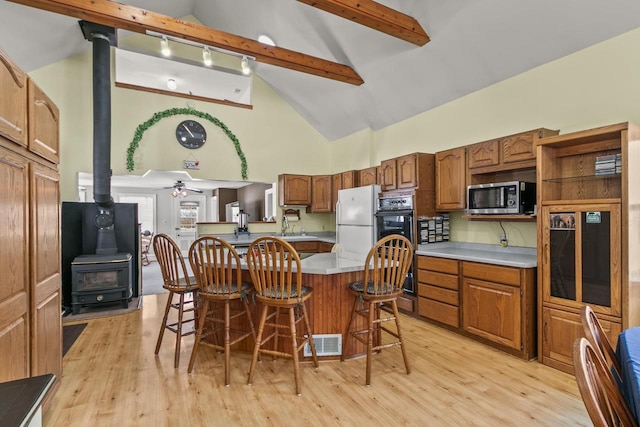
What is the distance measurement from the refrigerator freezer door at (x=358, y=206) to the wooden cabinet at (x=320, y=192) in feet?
2.98

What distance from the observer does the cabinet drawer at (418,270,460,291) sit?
11.3 ft

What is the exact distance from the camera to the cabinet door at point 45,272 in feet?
5.90

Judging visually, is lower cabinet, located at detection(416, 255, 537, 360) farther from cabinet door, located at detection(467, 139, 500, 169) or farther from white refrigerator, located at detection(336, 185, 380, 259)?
cabinet door, located at detection(467, 139, 500, 169)

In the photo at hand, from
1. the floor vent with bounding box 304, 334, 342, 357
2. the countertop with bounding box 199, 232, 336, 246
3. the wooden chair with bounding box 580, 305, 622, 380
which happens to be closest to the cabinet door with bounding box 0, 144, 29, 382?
the floor vent with bounding box 304, 334, 342, 357

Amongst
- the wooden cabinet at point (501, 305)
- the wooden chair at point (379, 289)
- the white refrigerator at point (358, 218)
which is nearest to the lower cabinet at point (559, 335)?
the wooden cabinet at point (501, 305)

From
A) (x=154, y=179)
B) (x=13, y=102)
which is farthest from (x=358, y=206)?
(x=154, y=179)

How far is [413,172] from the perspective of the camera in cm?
408

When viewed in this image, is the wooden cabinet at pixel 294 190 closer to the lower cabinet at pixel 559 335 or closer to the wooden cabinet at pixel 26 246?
the wooden cabinet at pixel 26 246

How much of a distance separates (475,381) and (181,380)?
225 cm

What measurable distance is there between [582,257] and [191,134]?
5412mm

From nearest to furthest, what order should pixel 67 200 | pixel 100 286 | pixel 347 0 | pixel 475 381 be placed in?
1. pixel 475 381
2. pixel 347 0
3. pixel 100 286
4. pixel 67 200

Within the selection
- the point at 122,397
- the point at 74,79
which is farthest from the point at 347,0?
the point at 74,79

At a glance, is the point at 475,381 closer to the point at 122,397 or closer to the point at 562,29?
the point at 122,397

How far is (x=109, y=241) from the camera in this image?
4441 mm
